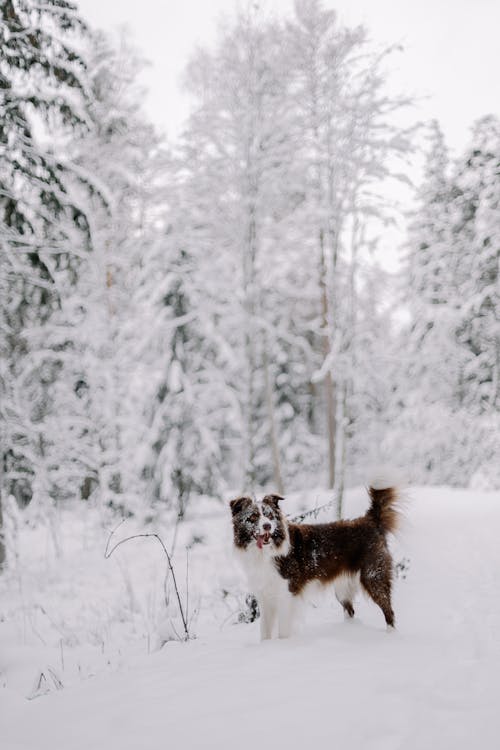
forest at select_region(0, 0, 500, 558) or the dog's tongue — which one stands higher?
forest at select_region(0, 0, 500, 558)

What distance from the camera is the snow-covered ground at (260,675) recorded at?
250 centimetres

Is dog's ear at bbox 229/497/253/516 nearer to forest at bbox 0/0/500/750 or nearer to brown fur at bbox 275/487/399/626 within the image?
forest at bbox 0/0/500/750

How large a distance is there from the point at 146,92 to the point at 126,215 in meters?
3.46

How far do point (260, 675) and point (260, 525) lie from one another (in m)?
1.16

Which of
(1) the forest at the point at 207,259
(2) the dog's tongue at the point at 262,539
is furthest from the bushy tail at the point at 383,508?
(1) the forest at the point at 207,259

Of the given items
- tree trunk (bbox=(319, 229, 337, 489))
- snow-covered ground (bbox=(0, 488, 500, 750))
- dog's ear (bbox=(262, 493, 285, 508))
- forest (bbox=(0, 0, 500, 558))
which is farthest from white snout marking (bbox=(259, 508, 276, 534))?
tree trunk (bbox=(319, 229, 337, 489))

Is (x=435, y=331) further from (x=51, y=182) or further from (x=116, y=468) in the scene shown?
(x=51, y=182)

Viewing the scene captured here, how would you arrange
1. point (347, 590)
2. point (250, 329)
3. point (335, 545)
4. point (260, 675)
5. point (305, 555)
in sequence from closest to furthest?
point (260, 675), point (305, 555), point (335, 545), point (347, 590), point (250, 329)

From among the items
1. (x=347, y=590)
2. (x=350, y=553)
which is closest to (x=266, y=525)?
(x=350, y=553)

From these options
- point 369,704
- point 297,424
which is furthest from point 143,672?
point 297,424

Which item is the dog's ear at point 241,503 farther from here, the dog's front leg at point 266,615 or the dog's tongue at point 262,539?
the dog's front leg at point 266,615

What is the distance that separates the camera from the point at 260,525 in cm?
418

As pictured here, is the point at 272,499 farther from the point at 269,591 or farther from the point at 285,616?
the point at 285,616

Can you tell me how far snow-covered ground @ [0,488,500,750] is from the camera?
2496 mm
